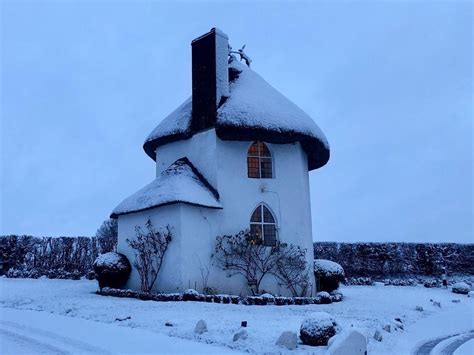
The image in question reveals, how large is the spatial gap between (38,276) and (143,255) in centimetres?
905

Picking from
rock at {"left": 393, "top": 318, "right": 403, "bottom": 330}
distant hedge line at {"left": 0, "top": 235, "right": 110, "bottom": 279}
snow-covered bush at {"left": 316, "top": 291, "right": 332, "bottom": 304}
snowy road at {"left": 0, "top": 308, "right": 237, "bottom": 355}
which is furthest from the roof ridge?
distant hedge line at {"left": 0, "top": 235, "right": 110, "bottom": 279}

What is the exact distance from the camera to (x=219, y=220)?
1591 centimetres

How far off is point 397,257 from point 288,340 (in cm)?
2231

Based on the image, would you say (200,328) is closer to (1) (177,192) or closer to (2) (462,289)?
(1) (177,192)

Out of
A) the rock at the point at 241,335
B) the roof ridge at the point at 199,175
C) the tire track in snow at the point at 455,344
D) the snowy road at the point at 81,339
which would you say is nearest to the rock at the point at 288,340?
the rock at the point at 241,335

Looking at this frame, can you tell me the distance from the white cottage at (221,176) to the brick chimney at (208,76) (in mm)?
39

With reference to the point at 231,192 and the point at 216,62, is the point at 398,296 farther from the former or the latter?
the point at 216,62

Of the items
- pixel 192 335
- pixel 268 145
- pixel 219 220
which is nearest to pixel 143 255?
pixel 219 220

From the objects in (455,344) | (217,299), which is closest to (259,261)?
(217,299)

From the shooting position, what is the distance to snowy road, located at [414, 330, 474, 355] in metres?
8.63

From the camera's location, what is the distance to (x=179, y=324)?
364 inches

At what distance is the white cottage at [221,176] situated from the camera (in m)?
15.0

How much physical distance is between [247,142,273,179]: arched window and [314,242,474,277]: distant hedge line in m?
12.5

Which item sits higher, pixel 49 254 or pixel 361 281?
pixel 49 254
